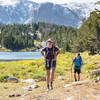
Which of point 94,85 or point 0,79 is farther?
point 0,79

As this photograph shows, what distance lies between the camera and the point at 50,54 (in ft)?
30.4

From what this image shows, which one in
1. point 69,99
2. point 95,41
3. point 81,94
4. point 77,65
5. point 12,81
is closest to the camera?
point 69,99

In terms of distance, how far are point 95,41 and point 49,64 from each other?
45100mm

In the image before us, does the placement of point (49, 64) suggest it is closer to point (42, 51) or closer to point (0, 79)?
point (42, 51)

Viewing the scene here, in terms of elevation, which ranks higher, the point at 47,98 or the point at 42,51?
the point at 42,51

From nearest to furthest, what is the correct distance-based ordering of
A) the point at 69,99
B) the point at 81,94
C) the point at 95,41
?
the point at 69,99, the point at 81,94, the point at 95,41

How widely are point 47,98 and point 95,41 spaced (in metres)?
47.3

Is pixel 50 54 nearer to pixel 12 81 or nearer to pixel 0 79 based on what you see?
pixel 12 81

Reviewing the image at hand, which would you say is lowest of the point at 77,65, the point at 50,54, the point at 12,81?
the point at 12,81

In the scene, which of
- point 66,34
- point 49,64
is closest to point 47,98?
point 49,64

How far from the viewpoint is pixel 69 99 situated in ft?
21.6

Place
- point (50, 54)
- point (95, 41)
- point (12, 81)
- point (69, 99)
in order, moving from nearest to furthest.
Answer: point (69, 99) → point (50, 54) → point (12, 81) → point (95, 41)

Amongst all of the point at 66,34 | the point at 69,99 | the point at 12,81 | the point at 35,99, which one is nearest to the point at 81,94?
the point at 69,99

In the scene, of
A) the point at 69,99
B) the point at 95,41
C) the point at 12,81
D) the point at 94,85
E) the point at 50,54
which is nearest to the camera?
the point at 69,99
